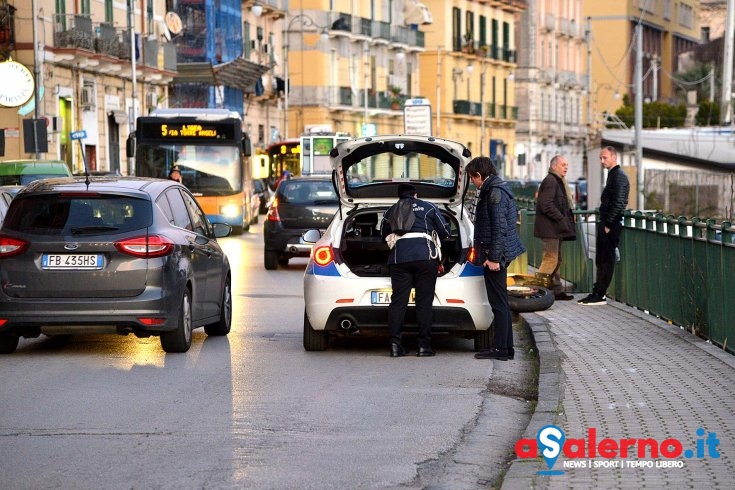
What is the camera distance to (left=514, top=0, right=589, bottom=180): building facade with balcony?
122000mm

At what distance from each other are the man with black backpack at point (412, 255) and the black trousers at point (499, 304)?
20.0 inches

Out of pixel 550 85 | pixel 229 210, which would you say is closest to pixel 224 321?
pixel 229 210

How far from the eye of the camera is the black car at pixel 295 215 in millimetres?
29281

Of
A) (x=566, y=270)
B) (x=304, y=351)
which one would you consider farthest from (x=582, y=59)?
(x=304, y=351)

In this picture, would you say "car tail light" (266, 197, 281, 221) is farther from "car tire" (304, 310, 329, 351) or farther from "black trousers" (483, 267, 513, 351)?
"black trousers" (483, 267, 513, 351)

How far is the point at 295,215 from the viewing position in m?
29.5

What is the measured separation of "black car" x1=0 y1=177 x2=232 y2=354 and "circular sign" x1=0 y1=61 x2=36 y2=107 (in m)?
26.9

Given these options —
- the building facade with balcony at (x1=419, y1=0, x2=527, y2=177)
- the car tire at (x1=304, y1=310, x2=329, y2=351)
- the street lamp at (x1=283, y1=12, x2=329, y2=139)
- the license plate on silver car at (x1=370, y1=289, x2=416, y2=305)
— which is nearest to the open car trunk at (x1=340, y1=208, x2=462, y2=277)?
the license plate on silver car at (x1=370, y1=289, x2=416, y2=305)

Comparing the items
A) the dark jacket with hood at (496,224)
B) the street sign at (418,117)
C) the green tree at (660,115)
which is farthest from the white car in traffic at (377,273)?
the green tree at (660,115)

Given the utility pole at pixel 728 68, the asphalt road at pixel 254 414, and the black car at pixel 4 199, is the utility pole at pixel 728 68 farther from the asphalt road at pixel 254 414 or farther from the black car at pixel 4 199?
the asphalt road at pixel 254 414

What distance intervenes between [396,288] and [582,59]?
398ft

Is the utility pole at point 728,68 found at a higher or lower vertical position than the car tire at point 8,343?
higher

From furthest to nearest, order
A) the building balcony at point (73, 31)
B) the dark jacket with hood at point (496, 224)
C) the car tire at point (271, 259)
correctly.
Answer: the building balcony at point (73, 31) → the car tire at point (271, 259) → the dark jacket with hood at point (496, 224)

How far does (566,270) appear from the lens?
23.7m
